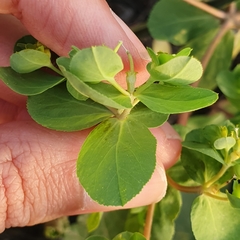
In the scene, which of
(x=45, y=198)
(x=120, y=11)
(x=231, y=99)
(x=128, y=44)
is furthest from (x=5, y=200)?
(x=120, y=11)

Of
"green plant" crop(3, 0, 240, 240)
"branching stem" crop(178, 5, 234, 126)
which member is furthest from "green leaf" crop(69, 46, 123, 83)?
"branching stem" crop(178, 5, 234, 126)

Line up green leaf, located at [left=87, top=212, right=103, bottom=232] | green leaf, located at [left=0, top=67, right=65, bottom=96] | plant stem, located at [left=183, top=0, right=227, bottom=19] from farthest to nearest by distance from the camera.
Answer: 1. plant stem, located at [left=183, top=0, right=227, bottom=19]
2. green leaf, located at [left=87, top=212, right=103, bottom=232]
3. green leaf, located at [left=0, top=67, right=65, bottom=96]

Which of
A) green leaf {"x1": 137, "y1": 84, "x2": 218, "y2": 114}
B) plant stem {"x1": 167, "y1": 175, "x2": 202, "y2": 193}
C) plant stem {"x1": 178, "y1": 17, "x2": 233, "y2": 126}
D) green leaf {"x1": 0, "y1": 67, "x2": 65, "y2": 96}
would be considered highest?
green leaf {"x1": 137, "y1": 84, "x2": 218, "y2": 114}

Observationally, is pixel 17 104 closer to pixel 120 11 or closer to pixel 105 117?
pixel 105 117

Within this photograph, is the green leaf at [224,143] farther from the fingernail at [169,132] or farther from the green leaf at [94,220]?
the green leaf at [94,220]

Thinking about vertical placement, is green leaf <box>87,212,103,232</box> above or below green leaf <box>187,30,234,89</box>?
below

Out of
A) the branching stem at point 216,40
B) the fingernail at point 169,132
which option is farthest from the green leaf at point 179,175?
the branching stem at point 216,40

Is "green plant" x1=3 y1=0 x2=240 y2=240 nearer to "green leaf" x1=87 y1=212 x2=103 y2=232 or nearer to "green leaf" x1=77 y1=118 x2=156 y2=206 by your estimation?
"green leaf" x1=77 y1=118 x2=156 y2=206
